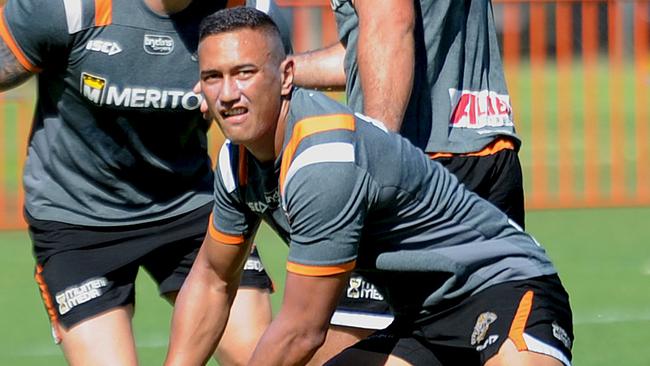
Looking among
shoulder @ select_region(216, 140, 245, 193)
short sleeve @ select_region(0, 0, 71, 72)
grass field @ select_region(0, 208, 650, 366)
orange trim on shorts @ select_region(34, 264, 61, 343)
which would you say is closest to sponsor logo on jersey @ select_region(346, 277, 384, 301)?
shoulder @ select_region(216, 140, 245, 193)

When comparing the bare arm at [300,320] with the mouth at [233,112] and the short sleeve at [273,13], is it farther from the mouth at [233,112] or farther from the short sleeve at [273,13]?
the short sleeve at [273,13]

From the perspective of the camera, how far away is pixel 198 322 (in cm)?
518

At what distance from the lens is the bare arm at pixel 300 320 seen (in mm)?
4512

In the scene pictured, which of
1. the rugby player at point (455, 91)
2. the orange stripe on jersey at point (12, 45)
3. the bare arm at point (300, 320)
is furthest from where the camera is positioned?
the orange stripe on jersey at point (12, 45)

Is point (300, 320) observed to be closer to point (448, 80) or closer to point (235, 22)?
point (235, 22)

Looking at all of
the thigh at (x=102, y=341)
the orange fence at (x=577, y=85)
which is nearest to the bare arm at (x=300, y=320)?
the thigh at (x=102, y=341)

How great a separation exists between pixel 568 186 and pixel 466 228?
900 centimetres

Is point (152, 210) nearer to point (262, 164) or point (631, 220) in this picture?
point (262, 164)

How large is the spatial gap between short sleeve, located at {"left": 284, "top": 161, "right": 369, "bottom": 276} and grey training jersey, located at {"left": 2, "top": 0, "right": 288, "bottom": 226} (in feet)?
4.87

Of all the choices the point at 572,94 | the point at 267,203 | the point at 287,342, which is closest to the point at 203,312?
the point at 267,203

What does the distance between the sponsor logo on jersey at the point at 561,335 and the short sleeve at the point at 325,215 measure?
0.74 meters

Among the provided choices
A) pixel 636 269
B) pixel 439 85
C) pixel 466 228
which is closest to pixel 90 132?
pixel 439 85

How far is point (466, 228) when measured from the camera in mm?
4848

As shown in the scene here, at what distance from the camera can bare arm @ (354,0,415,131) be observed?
5.14m
